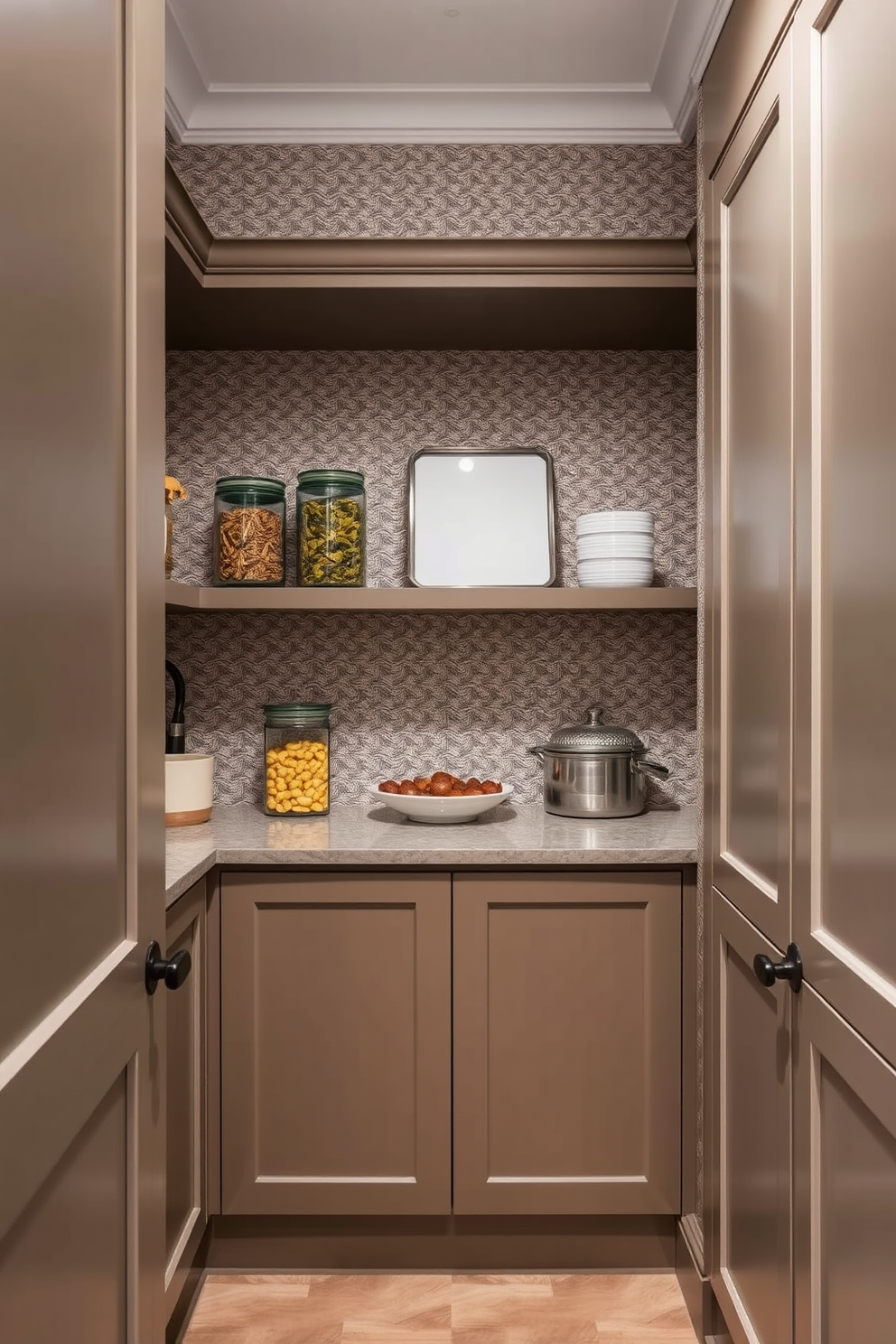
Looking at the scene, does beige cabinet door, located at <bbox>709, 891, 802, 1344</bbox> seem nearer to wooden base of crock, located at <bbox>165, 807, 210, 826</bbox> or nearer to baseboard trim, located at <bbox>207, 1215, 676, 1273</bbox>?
baseboard trim, located at <bbox>207, 1215, 676, 1273</bbox>

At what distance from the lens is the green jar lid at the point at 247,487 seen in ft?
7.61

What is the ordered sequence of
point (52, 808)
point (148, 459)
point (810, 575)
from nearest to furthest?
point (52, 808) → point (148, 459) → point (810, 575)

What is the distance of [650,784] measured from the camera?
8.35 ft

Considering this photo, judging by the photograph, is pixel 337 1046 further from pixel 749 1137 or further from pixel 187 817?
pixel 749 1137

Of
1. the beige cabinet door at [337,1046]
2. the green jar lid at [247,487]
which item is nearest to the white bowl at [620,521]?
the green jar lid at [247,487]

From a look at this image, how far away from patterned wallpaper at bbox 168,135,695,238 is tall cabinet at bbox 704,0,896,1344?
0.70 meters

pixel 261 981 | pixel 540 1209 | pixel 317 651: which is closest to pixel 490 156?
pixel 317 651

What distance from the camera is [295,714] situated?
2346mm

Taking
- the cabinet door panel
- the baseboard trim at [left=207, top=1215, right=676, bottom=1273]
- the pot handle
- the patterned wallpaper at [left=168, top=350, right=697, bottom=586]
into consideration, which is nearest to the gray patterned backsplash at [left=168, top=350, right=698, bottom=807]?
the patterned wallpaper at [left=168, top=350, right=697, bottom=586]

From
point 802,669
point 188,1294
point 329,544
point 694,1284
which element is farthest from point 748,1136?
point 329,544

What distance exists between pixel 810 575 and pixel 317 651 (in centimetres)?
153

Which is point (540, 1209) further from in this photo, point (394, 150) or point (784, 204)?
point (394, 150)

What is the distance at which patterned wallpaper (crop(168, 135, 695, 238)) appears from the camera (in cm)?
248

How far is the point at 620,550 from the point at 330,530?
0.68 m
